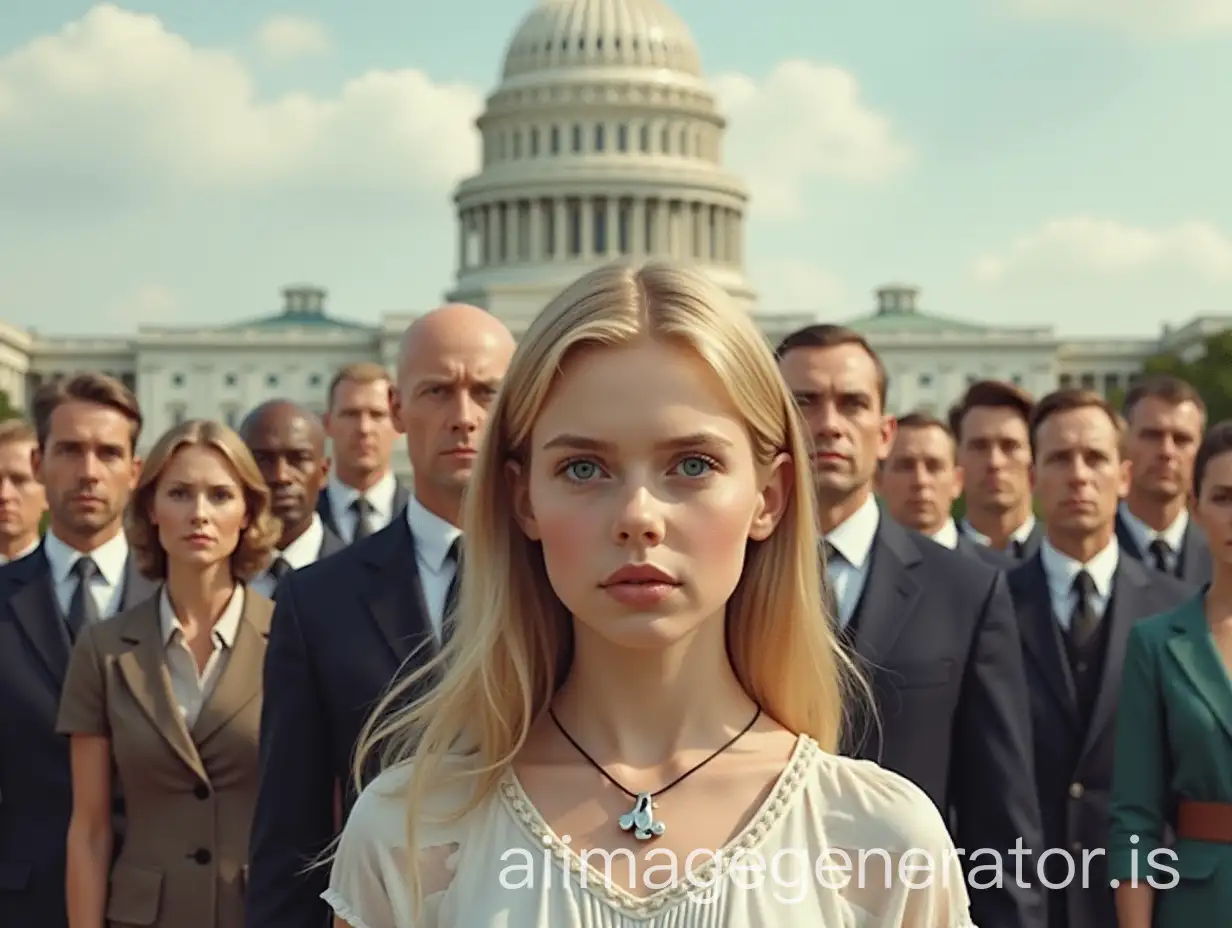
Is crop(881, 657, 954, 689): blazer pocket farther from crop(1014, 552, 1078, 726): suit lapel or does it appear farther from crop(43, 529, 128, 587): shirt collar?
crop(43, 529, 128, 587): shirt collar

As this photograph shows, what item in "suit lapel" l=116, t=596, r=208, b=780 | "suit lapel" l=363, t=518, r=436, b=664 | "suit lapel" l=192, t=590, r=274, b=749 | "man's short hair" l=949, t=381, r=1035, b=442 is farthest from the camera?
"man's short hair" l=949, t=381, r=1035, b=442

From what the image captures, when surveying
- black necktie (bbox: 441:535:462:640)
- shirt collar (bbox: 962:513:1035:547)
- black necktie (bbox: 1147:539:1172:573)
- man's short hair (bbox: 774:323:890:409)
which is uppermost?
shirt collar (bbox: 962:513:1035:547)

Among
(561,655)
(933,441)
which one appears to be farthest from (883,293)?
(561,655)

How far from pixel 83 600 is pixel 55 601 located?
198 mm

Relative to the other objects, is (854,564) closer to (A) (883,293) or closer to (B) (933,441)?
(B) (933,441)

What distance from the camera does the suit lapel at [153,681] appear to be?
239 inches

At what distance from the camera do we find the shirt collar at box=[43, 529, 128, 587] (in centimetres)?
714

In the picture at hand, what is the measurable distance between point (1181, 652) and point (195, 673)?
314 centimetres

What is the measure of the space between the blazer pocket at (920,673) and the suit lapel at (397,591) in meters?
1.30

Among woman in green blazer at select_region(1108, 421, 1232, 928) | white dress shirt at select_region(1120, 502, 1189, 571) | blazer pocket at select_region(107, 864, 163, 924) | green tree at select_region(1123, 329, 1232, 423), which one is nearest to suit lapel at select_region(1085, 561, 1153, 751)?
woman in green blazer at select_region(1108, 421, 1232, 928)

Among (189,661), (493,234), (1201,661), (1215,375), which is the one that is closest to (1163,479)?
(1201,661)

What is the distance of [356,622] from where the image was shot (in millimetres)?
4926

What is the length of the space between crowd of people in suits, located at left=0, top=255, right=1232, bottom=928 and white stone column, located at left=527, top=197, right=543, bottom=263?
88.1 m

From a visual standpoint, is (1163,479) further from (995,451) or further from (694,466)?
(694,466)
